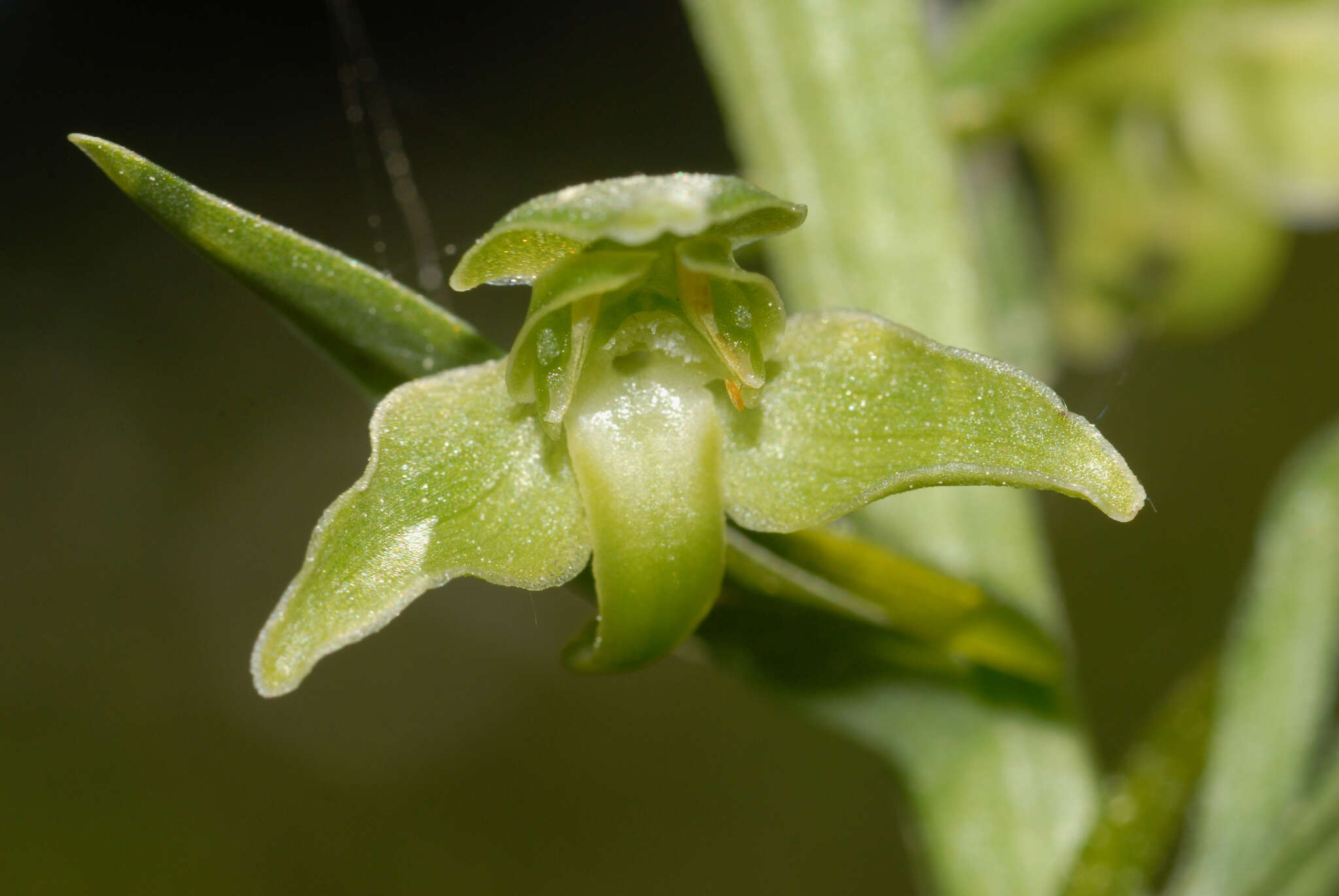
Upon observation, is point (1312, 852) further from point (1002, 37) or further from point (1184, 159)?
point (1184, 159)

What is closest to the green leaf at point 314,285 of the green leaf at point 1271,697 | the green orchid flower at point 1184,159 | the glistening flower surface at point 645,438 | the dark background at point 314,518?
the glistening flower surface at point 645,438

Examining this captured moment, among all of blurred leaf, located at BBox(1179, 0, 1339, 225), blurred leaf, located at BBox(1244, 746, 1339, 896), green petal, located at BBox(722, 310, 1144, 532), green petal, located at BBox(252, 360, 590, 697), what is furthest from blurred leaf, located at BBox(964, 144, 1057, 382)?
green petal, located at BBox(252, 360, 590, 697)

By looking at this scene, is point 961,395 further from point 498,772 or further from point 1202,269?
point 498,772

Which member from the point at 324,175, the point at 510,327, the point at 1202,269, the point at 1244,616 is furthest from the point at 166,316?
the point at 1244,616

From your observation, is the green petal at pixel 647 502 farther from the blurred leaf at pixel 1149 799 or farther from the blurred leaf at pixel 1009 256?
the blurred leaf at pixel 1009 256

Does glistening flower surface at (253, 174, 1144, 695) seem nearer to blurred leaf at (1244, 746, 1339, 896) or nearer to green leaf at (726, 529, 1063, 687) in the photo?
green leaf at (726, 529, 1063, 687)

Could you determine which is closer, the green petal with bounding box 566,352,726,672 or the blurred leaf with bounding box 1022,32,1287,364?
the green petal with bounding box 566,352,726,672

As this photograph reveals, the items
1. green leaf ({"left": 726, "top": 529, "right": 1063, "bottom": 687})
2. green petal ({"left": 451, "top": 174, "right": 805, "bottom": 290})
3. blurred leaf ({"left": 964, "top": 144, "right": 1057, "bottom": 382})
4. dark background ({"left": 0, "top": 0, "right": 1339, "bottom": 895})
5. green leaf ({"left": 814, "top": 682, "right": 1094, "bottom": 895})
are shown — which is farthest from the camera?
dark background ({"left": 0, "top": 0, "right": 1339, "bottom": 895})

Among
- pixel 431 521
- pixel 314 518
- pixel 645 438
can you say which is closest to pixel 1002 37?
pixel 645 438
